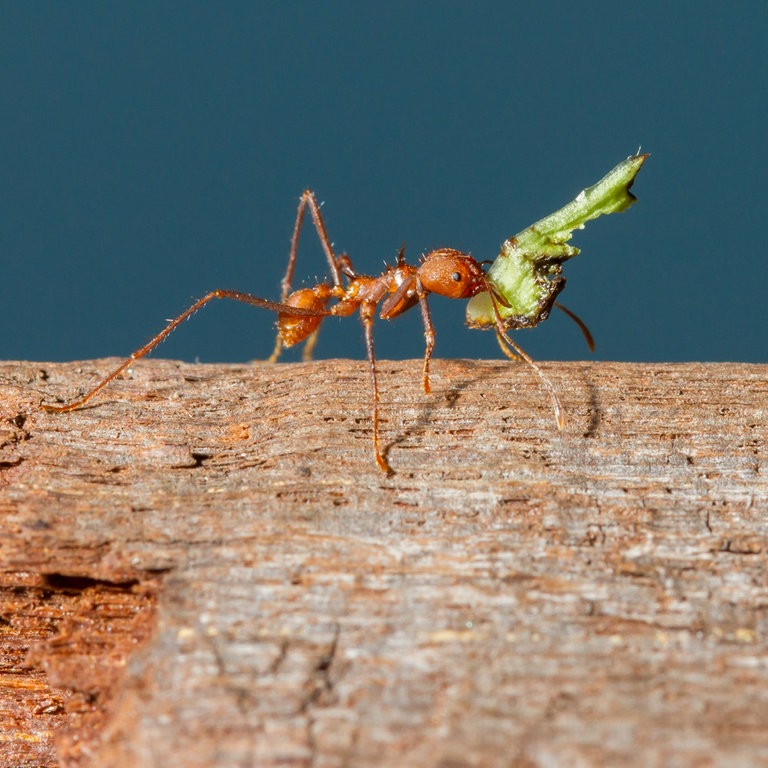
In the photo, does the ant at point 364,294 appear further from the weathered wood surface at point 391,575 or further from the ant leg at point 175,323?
the weathered wood surface at point 391,575

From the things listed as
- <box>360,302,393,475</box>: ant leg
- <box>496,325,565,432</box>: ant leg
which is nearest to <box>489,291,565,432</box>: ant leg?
<box>496,325,565,432</box>: ant leg

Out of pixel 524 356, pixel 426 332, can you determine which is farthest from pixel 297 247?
pixel 524 356

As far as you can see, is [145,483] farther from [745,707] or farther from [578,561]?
[745,707]

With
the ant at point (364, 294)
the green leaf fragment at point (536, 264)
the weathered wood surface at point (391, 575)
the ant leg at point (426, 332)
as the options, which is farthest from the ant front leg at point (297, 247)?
the weathered wood surface at point (391, 575)

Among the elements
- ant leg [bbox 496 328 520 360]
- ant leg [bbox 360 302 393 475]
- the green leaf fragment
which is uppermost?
the green leaf fragment

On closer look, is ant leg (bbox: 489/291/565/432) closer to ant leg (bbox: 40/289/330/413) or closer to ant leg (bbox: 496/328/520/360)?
ant leg (bbox: 496/328/520/360)

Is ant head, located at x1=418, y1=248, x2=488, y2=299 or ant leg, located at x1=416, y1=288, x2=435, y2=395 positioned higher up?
ant head, located at x1=418, y1=248, x2=488, y2=299

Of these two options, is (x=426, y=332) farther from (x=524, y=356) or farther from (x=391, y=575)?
(x=391, y=575)
